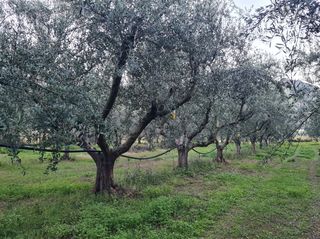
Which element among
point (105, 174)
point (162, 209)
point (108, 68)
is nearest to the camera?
point (162, 209)

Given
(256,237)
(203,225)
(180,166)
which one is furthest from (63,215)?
(180,166)

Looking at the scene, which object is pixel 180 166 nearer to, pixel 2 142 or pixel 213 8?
pixel 213 8

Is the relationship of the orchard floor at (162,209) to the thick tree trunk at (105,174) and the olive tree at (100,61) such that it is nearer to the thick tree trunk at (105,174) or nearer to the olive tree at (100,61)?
the thick tree trunk at (105,174)

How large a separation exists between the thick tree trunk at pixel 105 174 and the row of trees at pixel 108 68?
1.5 inches

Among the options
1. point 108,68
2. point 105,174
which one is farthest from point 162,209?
point 108,68

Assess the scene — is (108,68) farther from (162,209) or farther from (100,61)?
(162,209)

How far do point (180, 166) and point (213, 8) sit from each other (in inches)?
451

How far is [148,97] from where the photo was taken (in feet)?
40.9

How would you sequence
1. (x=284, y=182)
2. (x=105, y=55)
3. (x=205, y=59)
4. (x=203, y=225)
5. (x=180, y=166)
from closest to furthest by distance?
1. (x=203, y=225)
2. (x=105, y=55)
3. (x=205, y=59)
4. (x=284, y=182)
5. (x=180, y=166)

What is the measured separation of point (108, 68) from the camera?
432 inches

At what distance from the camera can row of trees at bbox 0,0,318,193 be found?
638 centimetres

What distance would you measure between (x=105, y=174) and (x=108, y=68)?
14.1ft

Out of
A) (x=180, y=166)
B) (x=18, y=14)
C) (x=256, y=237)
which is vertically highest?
(x=18, y=14)

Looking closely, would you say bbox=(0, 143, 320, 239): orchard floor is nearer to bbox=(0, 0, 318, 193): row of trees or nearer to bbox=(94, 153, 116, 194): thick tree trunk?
bbox=(94, 153, 116, 194): thick tree trunk
